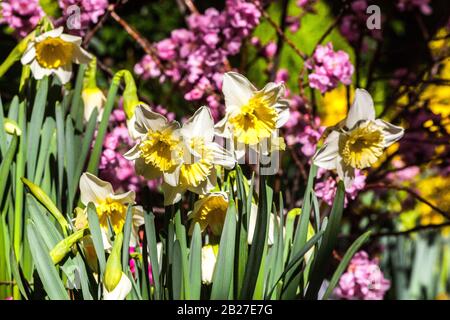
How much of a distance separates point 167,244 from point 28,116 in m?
0.55

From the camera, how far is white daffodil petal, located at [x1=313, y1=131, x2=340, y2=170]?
42.1 inches

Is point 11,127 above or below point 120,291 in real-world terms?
above

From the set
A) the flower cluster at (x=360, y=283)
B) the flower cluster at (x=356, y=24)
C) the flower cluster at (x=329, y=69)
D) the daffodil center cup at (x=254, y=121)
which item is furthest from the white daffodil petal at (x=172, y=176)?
the flower cluster at (x=356, y=24)

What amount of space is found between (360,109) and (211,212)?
0.94 ft

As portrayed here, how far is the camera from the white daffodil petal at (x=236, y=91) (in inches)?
41.6

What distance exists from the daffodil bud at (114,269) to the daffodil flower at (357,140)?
333 mm

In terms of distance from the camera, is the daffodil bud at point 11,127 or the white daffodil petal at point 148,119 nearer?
the white daffodil petal at point 148,119

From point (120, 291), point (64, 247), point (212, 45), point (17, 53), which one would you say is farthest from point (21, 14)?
point (120, 291)

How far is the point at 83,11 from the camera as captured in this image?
1688mm

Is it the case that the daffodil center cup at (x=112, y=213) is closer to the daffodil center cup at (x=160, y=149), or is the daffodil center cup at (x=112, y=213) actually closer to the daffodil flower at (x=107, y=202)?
the daffodil flower at (x=107, y=202)

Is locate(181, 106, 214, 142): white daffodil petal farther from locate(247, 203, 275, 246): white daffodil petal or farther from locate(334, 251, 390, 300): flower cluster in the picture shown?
locate(334, 251, 390, 300): flower cluster

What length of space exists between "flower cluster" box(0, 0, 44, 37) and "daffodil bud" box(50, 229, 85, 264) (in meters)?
0.79

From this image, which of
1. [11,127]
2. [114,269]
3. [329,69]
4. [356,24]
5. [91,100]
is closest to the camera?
[114,269]

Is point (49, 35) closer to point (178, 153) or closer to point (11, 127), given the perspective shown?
point (11, 127)
